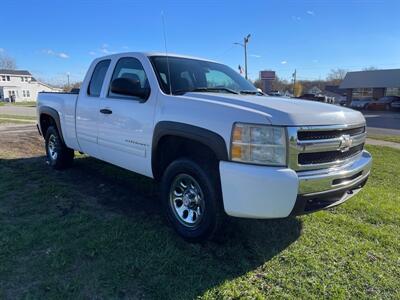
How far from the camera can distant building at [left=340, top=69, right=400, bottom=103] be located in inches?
1855

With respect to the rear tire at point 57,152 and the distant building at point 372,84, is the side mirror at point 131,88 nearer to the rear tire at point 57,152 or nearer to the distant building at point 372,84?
the rear tire at point 57,152

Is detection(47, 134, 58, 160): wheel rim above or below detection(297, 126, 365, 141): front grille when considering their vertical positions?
below

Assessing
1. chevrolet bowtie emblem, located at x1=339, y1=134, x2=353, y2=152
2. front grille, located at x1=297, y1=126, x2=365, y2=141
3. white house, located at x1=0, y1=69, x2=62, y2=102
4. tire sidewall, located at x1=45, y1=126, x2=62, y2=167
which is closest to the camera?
front grille, located at x1=297, y1=126, x2=365, y2=141

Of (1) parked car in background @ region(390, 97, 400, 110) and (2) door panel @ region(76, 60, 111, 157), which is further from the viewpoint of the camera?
(1) parked car in background @ region(390, 97, 400, 110)

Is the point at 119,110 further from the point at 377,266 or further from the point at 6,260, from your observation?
the point at 377,266

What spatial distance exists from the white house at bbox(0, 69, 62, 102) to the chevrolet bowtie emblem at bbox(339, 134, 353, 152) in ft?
250

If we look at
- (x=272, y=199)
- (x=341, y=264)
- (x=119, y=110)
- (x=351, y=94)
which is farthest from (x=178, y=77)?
(x=351, y=94)

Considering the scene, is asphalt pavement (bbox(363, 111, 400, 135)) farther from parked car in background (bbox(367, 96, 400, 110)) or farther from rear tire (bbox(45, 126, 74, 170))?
rear tire (bbox(45, 126, 74, 170))

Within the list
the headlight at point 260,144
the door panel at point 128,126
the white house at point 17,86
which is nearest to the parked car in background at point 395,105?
the door panel at point 128,126

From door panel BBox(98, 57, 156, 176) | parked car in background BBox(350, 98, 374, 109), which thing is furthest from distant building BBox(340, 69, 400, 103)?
door panel BBox(98, 57, 156, 176)

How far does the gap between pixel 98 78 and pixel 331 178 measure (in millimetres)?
3633

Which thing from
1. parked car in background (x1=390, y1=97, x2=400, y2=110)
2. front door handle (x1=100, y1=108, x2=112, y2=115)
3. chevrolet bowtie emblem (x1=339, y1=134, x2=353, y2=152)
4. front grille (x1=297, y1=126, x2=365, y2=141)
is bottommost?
parked car in background (x1=390, y1=97, x2=400, y2=110)

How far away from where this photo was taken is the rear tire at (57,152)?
6.14 meters

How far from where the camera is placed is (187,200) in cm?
352
